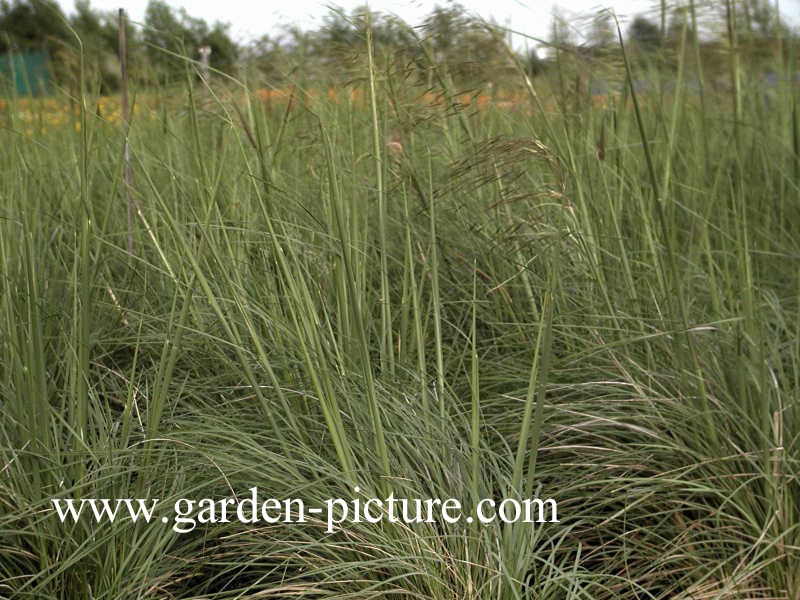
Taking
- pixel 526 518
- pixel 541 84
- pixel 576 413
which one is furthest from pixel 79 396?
pixel 541 84

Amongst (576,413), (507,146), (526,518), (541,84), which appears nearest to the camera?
(526,518)

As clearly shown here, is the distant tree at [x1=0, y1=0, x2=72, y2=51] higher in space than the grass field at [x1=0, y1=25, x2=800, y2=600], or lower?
higher

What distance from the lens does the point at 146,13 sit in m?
2.14

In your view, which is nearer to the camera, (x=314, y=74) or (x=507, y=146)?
(x=507, y=146)

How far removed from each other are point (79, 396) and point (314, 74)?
1.23m

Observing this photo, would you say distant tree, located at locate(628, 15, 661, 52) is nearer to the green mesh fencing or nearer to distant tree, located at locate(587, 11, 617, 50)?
distant tree, located at locate(587, 11, 617, 50)

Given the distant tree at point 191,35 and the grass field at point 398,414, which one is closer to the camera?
the grass field at point 398,414

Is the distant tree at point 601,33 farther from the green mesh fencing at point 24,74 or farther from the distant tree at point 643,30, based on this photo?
the green mesh fencing at point 24,74

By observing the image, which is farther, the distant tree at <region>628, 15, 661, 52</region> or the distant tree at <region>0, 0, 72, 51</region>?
the distant tree at <region>628, 15, 661, 52</region>

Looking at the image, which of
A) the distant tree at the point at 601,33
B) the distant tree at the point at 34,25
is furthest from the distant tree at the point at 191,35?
the distant tree at the point at 601,33

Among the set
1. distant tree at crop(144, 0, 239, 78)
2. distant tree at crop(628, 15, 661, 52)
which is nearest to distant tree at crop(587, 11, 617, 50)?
distant tree at crop(628, 15, 661, 52)

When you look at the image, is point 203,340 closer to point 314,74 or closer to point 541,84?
point 314,74

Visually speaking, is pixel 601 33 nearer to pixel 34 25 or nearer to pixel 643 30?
pixel 643 30

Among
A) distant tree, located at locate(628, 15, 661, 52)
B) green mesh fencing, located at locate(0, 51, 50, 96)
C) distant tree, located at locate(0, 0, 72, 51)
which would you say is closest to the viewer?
distant tree, located at locate(0, 0, 72, 51)
